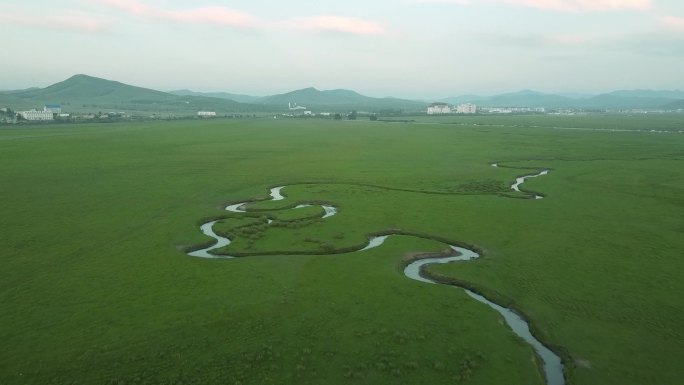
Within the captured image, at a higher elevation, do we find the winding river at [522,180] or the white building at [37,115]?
the white building at [37,115]

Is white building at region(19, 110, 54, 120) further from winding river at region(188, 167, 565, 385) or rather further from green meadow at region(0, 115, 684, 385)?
winding river at region(188, 167, 565, 385)

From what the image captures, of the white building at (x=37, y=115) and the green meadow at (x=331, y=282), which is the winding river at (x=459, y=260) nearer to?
the green meadow at (x=331, y=282)

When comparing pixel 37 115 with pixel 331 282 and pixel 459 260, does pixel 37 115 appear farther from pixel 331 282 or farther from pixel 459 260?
pixel 459 260

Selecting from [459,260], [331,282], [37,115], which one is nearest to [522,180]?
[459,260]

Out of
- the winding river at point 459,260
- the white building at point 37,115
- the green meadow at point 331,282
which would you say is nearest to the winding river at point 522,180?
the winding river at point 459,260

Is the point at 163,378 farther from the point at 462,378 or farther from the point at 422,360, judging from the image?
the point at 462,378

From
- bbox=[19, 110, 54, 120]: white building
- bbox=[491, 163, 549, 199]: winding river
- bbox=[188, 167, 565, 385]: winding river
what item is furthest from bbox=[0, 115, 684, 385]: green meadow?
bbox=[19, 110, 54, 120]: white building
